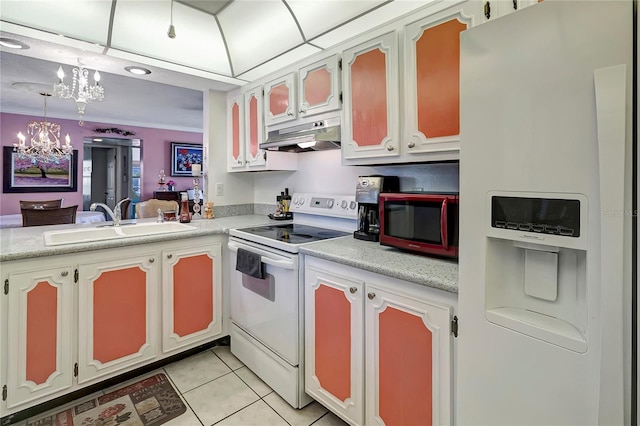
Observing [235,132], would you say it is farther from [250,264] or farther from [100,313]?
[100,313]

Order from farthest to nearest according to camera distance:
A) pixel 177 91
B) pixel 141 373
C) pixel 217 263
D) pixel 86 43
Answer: pixel 177 91 < pixel 217 263 < pixel 141 373 < pixel 86 43

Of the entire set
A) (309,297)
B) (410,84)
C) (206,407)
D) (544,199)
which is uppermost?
(410,84)

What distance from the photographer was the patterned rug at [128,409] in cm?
175

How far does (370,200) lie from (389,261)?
0.49 m

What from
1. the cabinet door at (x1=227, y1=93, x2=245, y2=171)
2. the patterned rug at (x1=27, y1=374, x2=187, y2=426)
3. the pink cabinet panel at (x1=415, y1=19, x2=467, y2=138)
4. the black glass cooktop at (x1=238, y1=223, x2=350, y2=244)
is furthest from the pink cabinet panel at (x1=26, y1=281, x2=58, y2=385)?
the pink cabinet panel at (x1=415, y1=19, x2=467, y2=138)

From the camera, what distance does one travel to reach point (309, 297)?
1.77m

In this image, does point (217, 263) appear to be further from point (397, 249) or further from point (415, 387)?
point (415, 387)

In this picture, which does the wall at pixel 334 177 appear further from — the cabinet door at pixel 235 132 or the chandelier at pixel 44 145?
the chandelier at pixel 44 145

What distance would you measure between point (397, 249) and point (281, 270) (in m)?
0.68

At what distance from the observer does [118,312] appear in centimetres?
199

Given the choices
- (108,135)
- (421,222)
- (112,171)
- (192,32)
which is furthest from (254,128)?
(112,171)

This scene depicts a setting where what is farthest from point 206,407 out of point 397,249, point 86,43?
point 86,43

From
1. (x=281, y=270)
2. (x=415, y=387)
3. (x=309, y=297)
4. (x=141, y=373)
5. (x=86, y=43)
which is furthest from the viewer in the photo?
(x=141, y=373)

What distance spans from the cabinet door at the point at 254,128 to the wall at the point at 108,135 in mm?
→ 4545
